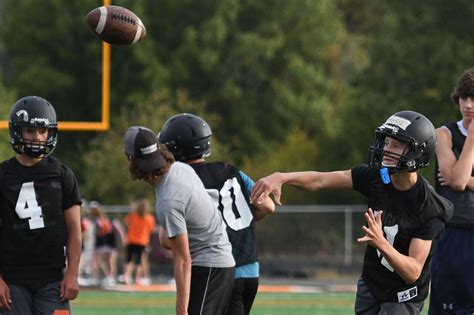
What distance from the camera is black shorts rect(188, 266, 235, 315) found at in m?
6.75

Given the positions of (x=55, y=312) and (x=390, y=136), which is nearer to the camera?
(x=390, y=136)

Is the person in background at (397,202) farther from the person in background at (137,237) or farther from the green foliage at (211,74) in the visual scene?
the green foliage at (211,74)

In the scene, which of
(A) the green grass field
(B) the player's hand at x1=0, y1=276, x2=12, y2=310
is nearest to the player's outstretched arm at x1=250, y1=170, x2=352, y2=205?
(B) the player's hand at x1=0, y1=276, x2=12, y2=310

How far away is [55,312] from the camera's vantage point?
6.85 metres

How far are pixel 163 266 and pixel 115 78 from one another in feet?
51.1

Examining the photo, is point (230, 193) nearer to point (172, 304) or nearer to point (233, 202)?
point (233, 202)

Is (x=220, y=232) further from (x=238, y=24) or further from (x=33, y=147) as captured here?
(x=238, y=24)

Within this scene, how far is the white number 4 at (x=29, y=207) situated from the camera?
22.5ft

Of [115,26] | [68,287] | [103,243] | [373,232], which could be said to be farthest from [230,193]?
[103,243]

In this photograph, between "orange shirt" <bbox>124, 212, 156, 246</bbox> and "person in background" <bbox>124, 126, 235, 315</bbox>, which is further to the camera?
"orange shirt" <bbox>124, 212, 156, 246</bbox>

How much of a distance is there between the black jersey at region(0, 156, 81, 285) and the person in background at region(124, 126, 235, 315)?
0.66 m

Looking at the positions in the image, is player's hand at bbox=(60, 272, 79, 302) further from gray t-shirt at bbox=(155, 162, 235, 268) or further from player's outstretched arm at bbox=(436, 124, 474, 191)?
player's outstretched arm at bbox=(436, 124, 474, 191)

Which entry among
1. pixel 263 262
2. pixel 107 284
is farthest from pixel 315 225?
pixel 107 284

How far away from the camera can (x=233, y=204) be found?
284 inches
